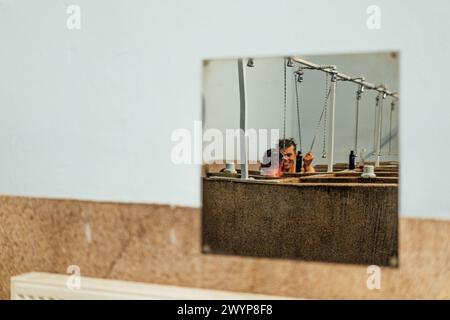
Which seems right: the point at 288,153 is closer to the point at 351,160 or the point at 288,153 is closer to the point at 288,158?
the point at 288,158

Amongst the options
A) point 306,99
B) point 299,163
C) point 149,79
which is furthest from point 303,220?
point 149,79

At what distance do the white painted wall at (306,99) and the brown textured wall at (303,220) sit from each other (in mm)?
88

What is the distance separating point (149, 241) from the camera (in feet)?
5.55


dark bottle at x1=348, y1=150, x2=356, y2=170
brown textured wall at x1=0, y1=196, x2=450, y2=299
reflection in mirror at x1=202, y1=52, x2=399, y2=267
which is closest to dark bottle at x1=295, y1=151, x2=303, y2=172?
reflection in mirror at x1=202, y1=52, x2=399, y2=267

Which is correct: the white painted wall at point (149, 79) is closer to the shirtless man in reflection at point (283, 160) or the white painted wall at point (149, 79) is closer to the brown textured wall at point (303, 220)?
the brown textured wall at point (303, 220)

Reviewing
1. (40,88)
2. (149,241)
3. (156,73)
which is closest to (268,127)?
(156,73)

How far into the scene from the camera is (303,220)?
5.07ft

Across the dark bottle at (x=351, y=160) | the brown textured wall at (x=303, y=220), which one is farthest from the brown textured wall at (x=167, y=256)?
the dark bottle at (x=351, y=160)

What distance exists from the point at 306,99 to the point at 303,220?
0.32 meters

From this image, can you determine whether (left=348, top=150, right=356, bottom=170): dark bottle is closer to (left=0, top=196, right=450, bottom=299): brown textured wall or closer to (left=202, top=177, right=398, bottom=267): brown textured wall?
(left=202, top=177, right=398, bottom=267): brown textured wall

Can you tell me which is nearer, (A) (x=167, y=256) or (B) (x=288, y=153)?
(B) (x=288, y=153)

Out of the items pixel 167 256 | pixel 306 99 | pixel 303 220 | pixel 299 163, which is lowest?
pixel 167 256

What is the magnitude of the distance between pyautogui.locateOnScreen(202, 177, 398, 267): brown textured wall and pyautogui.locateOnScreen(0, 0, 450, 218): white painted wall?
0.21ft

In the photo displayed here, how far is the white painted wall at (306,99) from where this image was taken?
145 cm
